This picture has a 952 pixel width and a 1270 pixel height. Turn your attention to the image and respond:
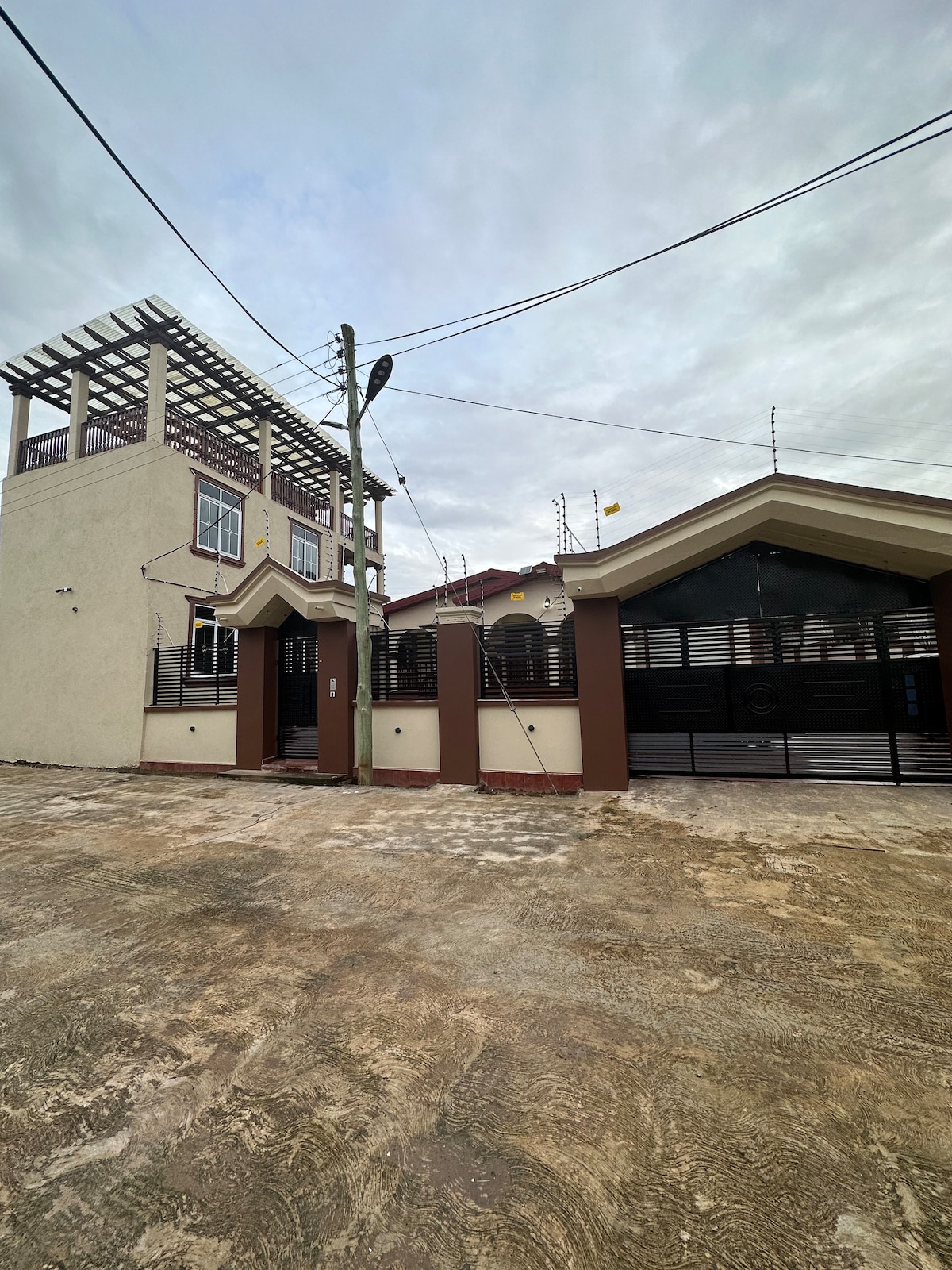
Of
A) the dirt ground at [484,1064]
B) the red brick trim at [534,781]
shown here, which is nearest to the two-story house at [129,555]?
the red brick trim at [534,781]

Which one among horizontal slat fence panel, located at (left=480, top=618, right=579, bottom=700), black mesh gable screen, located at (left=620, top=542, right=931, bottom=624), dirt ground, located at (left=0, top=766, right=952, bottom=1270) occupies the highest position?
black mesh gable screen, located at (left=620, top=542, right=931, bottom=624)

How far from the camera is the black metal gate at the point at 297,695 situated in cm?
1020

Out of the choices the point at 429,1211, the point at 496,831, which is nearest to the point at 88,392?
the point at 496,831

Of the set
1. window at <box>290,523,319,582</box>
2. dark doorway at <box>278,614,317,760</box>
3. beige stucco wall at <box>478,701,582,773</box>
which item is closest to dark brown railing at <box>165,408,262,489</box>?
window at <box>290,523,319,582</box>

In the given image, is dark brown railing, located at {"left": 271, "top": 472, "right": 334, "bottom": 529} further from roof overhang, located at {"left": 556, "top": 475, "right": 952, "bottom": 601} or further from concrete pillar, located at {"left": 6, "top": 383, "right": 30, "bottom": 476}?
roof overhang, located at {"left": 556, "top": 475, "right": 952, "bottom": 601}

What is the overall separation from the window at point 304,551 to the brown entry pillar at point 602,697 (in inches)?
543

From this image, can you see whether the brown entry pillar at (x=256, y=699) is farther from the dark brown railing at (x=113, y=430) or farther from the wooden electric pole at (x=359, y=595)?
the dark brown railing at (x=113, y=430)

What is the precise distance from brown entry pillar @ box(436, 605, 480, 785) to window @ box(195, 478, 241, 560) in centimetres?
955

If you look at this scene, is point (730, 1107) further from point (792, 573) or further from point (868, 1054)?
point (792, 573)

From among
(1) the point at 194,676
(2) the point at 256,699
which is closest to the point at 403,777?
(2) the point at 256,699

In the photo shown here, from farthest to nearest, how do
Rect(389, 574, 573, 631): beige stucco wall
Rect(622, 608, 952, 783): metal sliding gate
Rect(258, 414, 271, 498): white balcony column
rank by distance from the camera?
Rect(258, 414, 271, 498): white balcony column
Rect(389, 574, 573, 631): beige stucco wall
Rect(622, 608, 952, 783): metal sliding gate

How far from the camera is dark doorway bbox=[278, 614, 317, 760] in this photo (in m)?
10.2

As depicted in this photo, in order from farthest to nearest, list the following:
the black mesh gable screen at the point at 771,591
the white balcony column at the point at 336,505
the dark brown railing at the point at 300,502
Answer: the white balcony column at the point at 336,505, the dark brown railing at the point at 300,502, the black mesh gable screen at the point at 771,591

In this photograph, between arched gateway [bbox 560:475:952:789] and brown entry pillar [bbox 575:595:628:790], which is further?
brown entry pillar [bbox 575:595:628:790]
